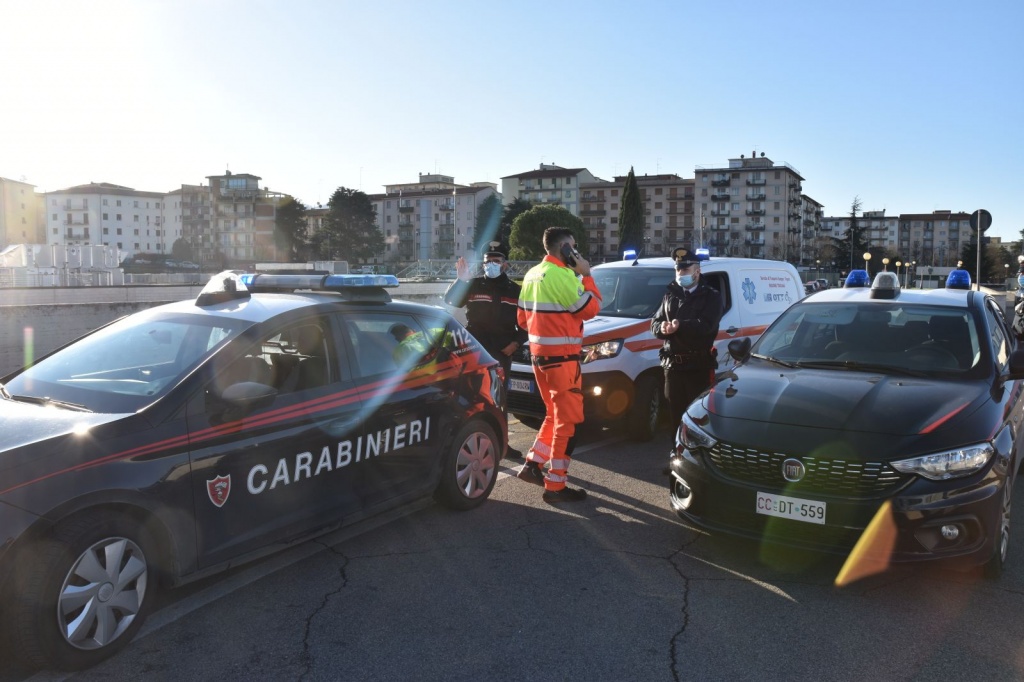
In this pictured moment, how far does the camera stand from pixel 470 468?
17.0 feet

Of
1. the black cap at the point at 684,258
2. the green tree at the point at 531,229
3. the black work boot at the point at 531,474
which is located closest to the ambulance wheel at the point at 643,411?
the black cap at the point at 684,258

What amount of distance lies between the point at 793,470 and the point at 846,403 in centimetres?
59

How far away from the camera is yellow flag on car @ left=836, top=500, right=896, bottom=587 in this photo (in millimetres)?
3668

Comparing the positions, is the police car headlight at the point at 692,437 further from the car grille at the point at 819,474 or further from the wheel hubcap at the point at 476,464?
the wheel hubcap at the point at 476,464

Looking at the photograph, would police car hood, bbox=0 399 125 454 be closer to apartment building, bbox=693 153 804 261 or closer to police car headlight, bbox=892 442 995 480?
police car headlight, bbox=892 442 995 480

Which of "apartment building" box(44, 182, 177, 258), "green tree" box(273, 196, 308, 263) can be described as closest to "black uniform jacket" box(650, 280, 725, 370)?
"green tree" box(273, 196, 308, 263)

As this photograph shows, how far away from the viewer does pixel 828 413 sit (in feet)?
13.4

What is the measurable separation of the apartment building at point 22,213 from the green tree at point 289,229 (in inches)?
1529

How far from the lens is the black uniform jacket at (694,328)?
6141mm

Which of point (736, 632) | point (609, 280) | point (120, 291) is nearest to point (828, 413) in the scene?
point (736, 632)

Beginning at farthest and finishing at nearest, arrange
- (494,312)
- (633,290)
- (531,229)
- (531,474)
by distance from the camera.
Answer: (531,229), (633,290), (494,312), (531,474)

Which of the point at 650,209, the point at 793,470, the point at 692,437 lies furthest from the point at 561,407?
the point at 650,209

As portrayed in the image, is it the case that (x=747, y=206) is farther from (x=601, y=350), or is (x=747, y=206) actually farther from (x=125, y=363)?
(x=125, y=363)

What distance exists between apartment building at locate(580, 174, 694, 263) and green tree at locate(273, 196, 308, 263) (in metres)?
44.4
